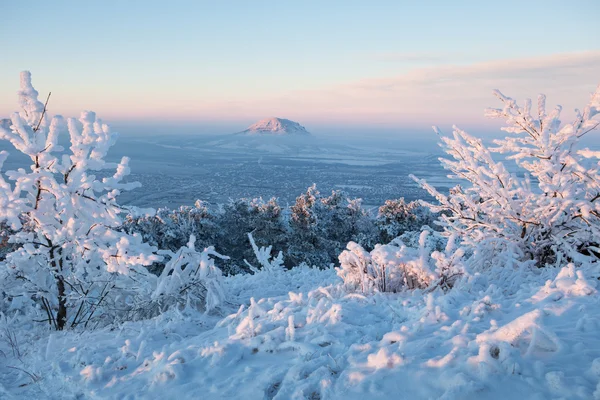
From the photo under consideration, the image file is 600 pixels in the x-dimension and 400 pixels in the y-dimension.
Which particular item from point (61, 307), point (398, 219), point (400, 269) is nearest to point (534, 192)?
point (400, 269)

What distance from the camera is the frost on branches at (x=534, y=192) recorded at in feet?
16.2

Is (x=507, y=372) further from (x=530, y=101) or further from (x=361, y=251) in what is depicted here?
(x=530, y=101)

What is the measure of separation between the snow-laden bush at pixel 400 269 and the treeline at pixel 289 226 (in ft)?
53.0

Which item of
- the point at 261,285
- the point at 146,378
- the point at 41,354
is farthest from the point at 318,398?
the point at 261,285

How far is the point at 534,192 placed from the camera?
5609mm

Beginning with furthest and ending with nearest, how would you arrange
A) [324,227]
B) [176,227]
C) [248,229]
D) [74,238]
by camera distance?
[248,229], [324,227], [176,227], [74,238]

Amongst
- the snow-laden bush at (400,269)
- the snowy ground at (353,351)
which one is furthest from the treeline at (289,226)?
the snowy ground at (353,351)

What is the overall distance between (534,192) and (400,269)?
2557 millimetres

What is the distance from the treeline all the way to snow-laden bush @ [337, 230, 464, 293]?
16.1 metres

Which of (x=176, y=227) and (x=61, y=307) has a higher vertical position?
(x=61, y=307)

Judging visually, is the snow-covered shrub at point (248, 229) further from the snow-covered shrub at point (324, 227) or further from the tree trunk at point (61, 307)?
the tree trunk at point (61, 307)

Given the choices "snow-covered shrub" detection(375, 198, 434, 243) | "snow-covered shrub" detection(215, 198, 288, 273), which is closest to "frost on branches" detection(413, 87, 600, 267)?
"snow-covered shrub" detection(375, 198, 434, 243)

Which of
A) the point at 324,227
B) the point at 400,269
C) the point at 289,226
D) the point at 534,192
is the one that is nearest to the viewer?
the point at 400,269

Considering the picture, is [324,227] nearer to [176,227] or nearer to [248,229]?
[248,229]
